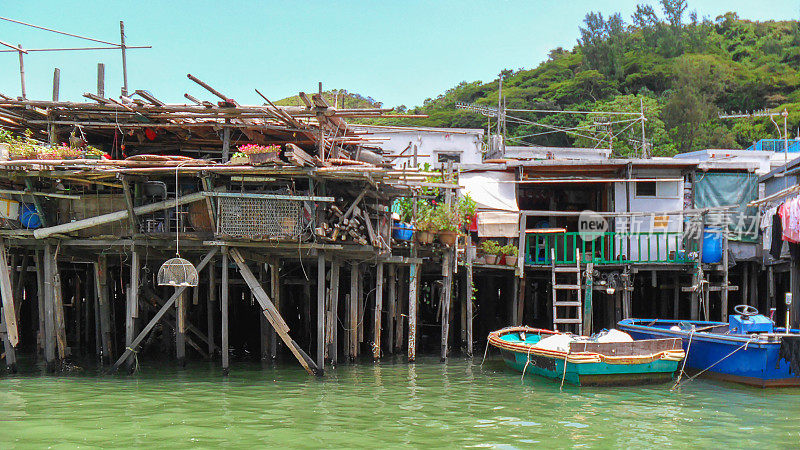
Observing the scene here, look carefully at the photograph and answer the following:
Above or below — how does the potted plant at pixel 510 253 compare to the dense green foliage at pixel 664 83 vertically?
below

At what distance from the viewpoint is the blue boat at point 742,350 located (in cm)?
1404

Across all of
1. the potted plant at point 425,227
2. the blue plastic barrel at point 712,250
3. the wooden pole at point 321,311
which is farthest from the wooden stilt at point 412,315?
the blue plastic barrel at point 712,250

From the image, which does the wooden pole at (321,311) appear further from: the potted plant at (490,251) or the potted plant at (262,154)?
the potted plant at (490,251)

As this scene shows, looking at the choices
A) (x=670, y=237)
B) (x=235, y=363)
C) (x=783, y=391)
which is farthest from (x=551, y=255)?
(x=235, y=363)

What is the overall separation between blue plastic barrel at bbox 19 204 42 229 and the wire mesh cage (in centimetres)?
419

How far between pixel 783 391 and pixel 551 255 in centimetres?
759

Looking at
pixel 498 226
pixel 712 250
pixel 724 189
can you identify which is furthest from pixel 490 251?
pixel 724 189

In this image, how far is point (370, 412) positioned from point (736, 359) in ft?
26.4

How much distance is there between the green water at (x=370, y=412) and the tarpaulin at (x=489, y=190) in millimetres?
6955

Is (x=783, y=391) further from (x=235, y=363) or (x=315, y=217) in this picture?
(x=235, y=363)

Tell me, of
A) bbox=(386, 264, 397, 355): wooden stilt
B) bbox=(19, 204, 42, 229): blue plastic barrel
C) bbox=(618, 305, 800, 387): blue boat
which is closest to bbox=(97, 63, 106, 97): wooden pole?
bbox=(19, 204, 42, 229): blue plastic barrel

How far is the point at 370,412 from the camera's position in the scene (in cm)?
1138

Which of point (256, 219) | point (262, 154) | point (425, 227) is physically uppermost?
point (262, 154)

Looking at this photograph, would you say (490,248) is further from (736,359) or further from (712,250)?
(736,359)
